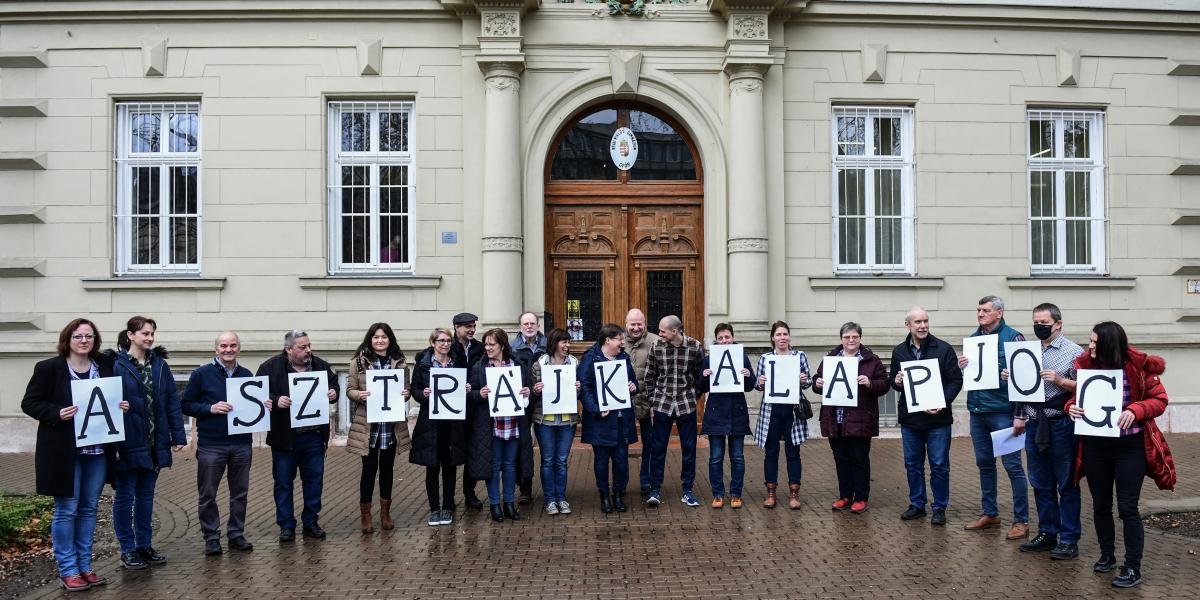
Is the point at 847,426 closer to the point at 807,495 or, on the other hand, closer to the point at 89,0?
the point at 807,495

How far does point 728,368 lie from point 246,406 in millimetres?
4523

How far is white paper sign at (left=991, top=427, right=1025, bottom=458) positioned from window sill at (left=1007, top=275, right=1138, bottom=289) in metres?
6.65

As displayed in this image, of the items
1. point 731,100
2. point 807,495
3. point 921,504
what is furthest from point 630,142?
point 921,504

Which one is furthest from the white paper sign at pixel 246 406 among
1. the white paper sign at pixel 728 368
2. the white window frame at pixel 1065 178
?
the white window frame at pixel 1065 178

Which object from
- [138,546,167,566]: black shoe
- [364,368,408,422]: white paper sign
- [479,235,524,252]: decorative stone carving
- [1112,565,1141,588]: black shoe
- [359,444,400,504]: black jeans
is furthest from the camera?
[479,235,524,252]: decorative stone carving

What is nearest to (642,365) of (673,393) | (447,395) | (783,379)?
(673,393)

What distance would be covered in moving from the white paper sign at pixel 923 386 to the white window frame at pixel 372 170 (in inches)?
302

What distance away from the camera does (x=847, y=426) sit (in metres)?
8.91

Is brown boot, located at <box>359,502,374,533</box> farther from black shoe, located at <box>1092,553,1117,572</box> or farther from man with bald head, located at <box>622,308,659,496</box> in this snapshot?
black shoe, located at <box>1092,553,1117,572</box>

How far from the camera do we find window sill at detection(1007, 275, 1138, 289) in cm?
1385

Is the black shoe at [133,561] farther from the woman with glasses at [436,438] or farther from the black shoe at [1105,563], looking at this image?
the black shoe at [1105,563]

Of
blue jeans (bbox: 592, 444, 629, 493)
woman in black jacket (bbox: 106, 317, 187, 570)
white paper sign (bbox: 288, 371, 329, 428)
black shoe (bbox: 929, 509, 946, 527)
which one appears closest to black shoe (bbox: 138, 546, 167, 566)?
woman in black jacket (bbox: 106, 317, 187, 570)

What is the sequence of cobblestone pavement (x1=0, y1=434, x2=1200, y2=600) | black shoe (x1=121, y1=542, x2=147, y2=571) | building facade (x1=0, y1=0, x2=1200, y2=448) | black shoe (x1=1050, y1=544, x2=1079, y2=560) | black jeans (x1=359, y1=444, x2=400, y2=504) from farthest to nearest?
building facade (x1=0, y1=0, x2=1200, y2=448), black jeans (x1=359, y1=444, x2=400, y2=504), black shoe (x1=121, y1=542, x2=147, y2=571), black shoe (x1=1050, y1=544, x2=1079, y2=560), cobblestone pavement (x1=0, y1=434, x2=1200, y2=600)

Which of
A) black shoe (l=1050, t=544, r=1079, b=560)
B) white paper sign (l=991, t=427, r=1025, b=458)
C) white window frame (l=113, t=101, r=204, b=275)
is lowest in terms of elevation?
black shoe (l=1050, t=544, r=1079, b=560)
